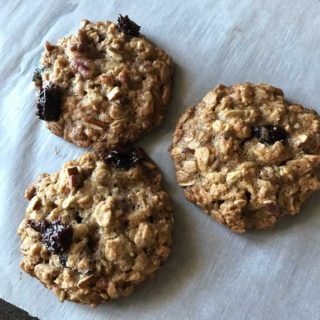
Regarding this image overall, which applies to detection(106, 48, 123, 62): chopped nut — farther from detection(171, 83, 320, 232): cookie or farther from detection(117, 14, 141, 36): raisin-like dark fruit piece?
detection(171, 83, 320, 232): cookie

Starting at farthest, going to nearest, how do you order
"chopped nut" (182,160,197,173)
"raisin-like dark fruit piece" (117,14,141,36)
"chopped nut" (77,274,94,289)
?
1. "raisin-like dark fruit piece" (117,14,141,36)
2. "chopped nut" (182,160,197,173)
3. "chopped nut" (77,274,94,289)

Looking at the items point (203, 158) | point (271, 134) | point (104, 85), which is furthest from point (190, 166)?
point (104, 85)

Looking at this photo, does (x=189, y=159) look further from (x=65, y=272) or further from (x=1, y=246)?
(x=1, y=246)

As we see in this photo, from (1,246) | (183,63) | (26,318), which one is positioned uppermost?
(183,63)

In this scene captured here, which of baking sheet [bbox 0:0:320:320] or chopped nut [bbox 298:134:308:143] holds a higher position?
chopped nut [bbox 298:134:308:143]

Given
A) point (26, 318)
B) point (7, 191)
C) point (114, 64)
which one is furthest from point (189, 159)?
point (26, 318)

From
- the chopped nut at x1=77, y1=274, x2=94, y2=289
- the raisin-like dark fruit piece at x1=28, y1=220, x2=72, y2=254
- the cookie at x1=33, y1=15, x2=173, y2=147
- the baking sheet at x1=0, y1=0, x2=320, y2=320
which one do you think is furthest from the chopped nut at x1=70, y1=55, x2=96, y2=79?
the chopped nut at x1=77, y1=274, x2=94, y2=289

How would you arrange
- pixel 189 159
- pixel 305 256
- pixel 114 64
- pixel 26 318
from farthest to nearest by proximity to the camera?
pixel 26 318, pixel 114 64, pixel 189 159, pixel 305 256

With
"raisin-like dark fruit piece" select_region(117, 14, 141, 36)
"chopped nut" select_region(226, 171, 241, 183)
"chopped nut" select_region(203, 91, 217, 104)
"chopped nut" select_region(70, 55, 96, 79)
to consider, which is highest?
"chopped nut" select_region(203, 91, 217, 104)
